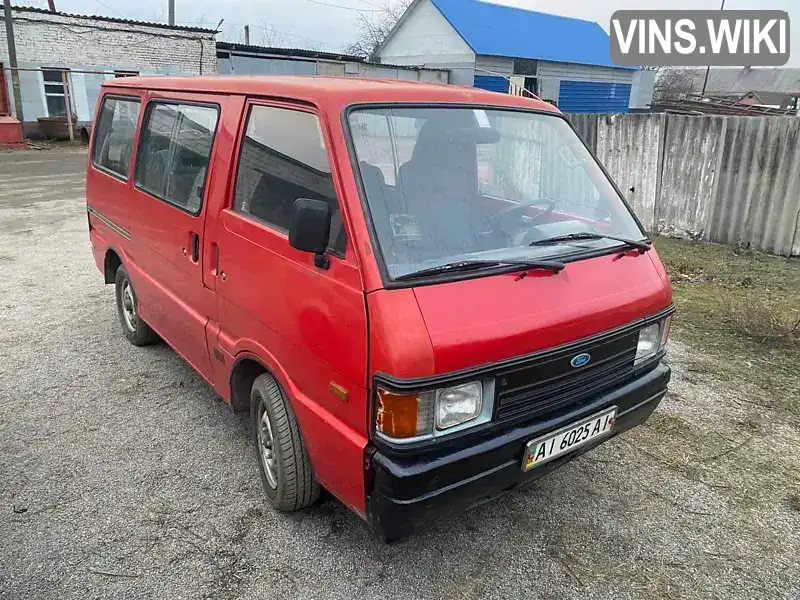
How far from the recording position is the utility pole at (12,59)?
1767cm

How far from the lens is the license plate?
8.00ft

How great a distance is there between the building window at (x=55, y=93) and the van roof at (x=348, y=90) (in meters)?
19.9

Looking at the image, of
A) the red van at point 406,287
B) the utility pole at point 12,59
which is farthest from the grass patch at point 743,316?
the utility pole at point 12,59

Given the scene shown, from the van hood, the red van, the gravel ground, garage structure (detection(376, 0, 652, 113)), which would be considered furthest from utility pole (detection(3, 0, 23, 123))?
the van hood

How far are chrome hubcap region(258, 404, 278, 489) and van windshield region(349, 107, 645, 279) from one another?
1.23 meters

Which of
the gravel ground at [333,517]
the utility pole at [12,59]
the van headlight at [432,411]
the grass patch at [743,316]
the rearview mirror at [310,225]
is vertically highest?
the utility pole at [12,59]

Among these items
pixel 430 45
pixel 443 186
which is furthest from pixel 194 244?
pixel 430 45

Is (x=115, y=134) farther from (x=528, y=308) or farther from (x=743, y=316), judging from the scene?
(x=743, y=316)

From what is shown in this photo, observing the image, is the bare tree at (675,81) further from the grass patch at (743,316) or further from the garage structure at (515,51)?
the grass patch at (743,316)

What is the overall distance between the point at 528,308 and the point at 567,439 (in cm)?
64

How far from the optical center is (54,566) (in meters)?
2.60

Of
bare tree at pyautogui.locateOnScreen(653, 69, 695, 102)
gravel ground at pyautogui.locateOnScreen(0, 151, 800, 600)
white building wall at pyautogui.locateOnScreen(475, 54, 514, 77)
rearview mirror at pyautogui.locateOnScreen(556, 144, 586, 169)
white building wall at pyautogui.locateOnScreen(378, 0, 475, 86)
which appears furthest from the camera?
bare tree at pyautogui.locateOnScreen(653, 69, 695, 102)

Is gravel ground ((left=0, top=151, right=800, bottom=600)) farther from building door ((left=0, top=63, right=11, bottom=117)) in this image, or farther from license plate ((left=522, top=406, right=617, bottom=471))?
building door ((left=0, top=63, right=11, bottom=117))

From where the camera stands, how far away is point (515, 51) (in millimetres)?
28203
